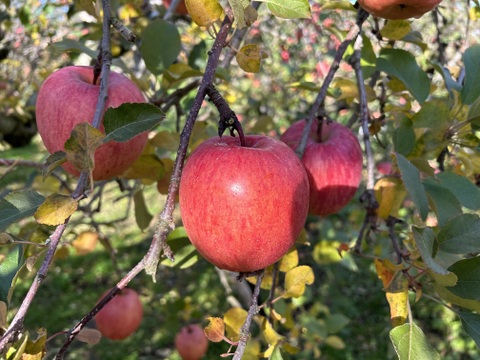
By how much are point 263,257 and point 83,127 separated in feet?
1.02

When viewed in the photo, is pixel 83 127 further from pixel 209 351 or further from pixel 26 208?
pixel 209 351

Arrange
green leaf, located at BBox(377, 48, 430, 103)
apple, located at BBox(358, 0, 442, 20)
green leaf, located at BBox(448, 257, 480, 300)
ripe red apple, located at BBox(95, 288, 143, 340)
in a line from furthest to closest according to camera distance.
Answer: ripe red apple, located at BBox(95, 288, 143, 340) < green leaf, located at BBox(377, 48, 430, 103) < apple, located at BBox(358, 0, 442, 20) < green leaf, located at BBox(448, 257, 480, 300)

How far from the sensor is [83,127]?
55 cm

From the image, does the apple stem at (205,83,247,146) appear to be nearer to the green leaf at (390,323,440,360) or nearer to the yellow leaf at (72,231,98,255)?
the green leaf at (390,323,440,360)

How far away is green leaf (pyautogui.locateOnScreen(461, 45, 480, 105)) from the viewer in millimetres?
910

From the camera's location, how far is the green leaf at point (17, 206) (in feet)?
2.02

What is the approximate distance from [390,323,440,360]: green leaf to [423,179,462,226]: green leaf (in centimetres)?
28

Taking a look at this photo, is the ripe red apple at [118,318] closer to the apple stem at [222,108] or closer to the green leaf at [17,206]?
the green leaf at [17,206]

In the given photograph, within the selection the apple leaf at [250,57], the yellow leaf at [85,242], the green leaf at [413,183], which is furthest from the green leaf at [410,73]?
the yellow leaf at [85,242]

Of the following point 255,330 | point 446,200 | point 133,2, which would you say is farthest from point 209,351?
point 446,200

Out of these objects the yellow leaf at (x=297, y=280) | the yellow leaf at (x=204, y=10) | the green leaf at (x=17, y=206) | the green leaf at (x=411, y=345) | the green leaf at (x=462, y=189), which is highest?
the yellow leaf at (x=204, y=10)

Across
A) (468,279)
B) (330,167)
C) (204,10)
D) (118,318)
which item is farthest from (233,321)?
(118,318)

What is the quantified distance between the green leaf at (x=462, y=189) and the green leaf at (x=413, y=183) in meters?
0.14

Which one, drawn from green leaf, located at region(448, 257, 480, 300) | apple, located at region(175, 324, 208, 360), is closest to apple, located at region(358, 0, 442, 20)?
green leaf, located at region(448, 257, 480, 300)
